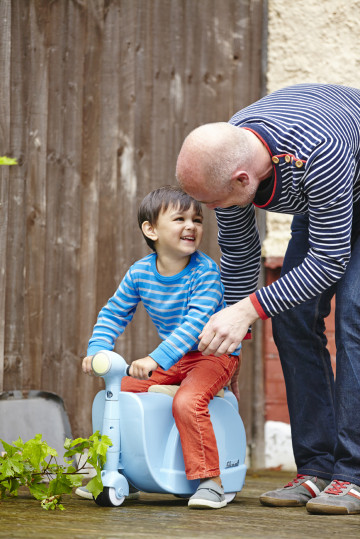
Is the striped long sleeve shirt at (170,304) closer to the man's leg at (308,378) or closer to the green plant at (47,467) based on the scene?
the man's leg at (308,378)

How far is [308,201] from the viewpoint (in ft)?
7.79

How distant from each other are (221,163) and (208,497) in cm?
98

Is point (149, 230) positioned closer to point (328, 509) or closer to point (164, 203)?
point (164, 203)

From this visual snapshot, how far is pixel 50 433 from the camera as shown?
333 cm

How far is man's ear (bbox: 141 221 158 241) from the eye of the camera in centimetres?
274

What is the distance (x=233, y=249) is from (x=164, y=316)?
34cm

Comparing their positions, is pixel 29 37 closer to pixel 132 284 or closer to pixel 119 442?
pixel 132 284

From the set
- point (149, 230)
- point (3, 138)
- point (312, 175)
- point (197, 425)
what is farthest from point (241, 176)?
point (3, 138)

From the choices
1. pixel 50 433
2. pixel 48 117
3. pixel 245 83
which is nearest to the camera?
pixel 50 433

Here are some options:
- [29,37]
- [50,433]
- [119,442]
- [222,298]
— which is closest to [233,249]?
[222,298]

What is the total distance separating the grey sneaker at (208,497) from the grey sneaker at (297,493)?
15cm

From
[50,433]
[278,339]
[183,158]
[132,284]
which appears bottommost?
[50,433]

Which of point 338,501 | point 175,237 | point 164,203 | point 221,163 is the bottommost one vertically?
point 338,501

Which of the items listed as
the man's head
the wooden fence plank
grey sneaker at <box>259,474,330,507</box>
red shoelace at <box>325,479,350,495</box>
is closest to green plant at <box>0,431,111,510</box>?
grey sneaker at <box>259,474,330,507</box>
